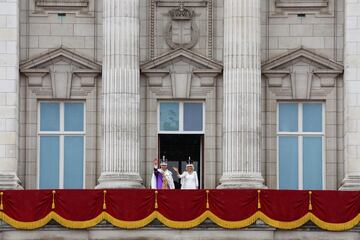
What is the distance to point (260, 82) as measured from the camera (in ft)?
285

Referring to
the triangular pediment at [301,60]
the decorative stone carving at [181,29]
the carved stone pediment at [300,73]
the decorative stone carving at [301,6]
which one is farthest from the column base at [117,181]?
the decorative stone carving at [301,6]

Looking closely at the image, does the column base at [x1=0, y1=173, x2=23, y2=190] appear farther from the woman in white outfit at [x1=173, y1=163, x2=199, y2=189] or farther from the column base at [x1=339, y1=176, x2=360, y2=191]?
the column base at [x1=339, y1=176, x2=360, y2=191]

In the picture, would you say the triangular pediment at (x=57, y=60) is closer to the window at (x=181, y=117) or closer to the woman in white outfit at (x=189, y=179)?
the window at (x=181, y=117)

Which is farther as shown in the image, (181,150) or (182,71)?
(181,150)

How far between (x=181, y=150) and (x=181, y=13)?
6.77 m

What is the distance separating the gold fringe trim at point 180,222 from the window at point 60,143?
24.1ft

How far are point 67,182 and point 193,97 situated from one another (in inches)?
292

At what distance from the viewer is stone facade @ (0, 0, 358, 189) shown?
289 feet

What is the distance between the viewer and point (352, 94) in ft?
285

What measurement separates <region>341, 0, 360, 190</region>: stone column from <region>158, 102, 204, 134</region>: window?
23.7 ft

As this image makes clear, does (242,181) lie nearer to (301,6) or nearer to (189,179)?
(189,179)

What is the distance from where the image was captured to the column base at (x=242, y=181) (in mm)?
85062

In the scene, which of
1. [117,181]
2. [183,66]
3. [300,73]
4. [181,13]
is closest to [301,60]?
[300,73]

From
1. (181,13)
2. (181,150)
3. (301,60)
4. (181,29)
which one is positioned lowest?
(181,150)
